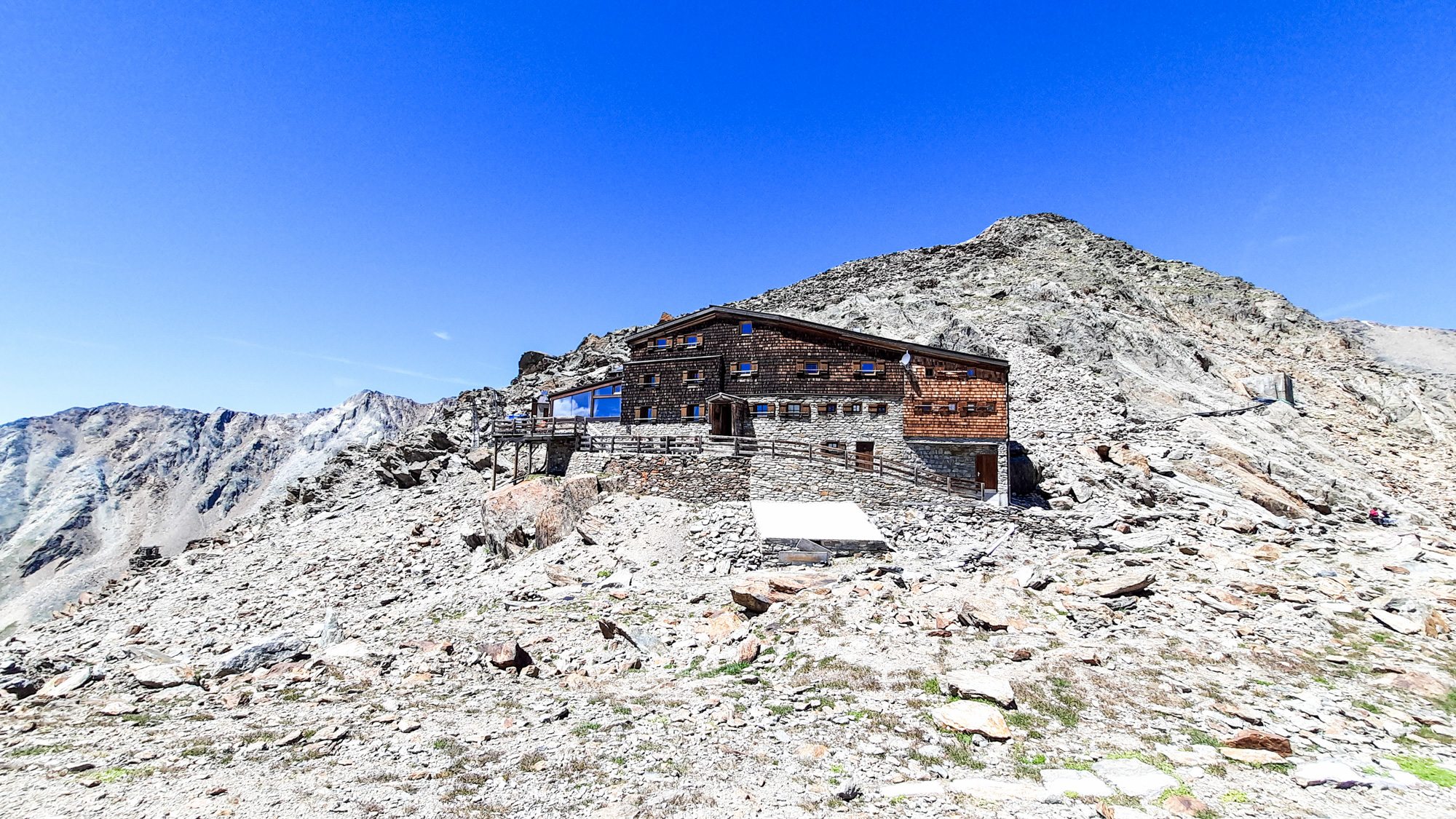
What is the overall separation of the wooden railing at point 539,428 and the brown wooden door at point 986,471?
22465 millimetres

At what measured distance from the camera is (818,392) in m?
32.7

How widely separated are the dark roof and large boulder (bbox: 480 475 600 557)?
11247mm

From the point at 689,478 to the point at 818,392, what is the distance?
30.5ft

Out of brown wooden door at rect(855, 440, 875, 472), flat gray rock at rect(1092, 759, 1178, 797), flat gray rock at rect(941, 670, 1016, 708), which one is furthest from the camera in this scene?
brown wooden door at rect(855, 440, 875, 472)

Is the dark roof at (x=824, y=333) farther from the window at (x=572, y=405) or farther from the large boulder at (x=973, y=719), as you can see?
the large boulder at (x=973, y=719)

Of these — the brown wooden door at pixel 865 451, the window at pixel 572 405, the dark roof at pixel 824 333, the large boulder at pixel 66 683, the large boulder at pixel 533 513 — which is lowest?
the large boulder at pixel 66 683

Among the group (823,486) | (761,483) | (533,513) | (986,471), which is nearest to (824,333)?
(823,486)

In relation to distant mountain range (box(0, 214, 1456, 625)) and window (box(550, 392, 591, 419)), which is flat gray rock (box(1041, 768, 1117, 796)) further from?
window (box(550, 392, 591, 419))

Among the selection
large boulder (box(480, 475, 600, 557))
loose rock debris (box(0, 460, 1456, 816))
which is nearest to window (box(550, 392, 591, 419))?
large boulder (box(480, 475, 600, 557))

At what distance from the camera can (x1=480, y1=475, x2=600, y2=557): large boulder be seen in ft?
86.1

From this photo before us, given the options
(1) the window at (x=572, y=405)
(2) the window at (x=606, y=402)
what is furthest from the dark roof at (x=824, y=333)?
(1) the window at (x=572, y=405)

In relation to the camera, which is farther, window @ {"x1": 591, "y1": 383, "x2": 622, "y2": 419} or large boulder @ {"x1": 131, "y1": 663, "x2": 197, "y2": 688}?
window @ {"x1": 591, "y1": 383, "x2": 622, "y2": 419}

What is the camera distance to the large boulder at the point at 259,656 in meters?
15.4

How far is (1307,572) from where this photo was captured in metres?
19.0
